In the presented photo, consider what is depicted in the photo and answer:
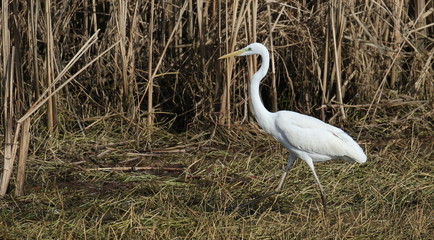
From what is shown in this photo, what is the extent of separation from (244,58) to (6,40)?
255cm

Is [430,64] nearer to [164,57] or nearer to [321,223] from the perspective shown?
[164,57]

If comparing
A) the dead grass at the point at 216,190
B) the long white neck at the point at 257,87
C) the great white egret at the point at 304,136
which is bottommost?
the dead grass at the point at 216,190

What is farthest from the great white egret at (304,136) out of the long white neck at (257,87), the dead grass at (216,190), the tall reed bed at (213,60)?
the tall reed bed at (213,60)

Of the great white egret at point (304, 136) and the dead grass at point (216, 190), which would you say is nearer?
the dead grass at point (216, 190)

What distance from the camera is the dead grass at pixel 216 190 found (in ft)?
14.4


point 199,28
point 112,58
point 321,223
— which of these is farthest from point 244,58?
point 321,223

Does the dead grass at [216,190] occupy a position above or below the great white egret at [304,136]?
below

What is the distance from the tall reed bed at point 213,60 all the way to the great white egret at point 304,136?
4.45ft

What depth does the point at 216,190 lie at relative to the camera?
5.22m

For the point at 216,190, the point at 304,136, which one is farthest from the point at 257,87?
the point at 216,190

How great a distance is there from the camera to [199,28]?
6719mm

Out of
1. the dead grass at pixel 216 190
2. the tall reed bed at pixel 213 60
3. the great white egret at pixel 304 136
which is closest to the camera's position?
the dead grass at pixel 216 190

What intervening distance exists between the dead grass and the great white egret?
0.99 ft

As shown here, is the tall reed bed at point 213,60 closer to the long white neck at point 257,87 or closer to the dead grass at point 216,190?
the dead grass at point 216,190
